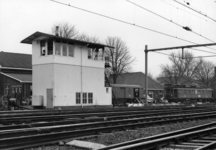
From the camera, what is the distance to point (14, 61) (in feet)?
155

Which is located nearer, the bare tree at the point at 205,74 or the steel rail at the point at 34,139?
the steel rail at the point at 34,139

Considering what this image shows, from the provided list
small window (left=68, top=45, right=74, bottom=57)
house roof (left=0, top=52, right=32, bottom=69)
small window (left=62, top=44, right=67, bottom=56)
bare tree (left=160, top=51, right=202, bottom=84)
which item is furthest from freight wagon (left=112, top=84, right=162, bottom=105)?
bare tree (left=160, top=51, right=202, bottom=84)

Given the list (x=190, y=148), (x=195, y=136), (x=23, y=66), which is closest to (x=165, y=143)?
(x=190, y=148)

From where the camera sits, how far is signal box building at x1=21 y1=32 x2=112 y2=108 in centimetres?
3022

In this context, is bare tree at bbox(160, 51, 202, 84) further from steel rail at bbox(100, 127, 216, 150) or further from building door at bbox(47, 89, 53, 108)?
steel rail at bbox(100, 127, 216, 150)

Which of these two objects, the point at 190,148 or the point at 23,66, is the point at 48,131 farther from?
the point at 23,66

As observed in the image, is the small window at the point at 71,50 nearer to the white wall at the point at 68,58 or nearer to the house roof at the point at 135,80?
the white wall at the point at 68,58

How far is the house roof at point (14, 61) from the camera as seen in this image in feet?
148

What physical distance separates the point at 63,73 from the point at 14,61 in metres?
19.5

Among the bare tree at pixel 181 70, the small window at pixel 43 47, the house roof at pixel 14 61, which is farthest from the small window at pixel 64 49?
the bare tree at pixel 181 70

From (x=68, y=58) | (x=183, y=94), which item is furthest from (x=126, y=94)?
(x=183, y=94)

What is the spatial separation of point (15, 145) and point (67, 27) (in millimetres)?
50882

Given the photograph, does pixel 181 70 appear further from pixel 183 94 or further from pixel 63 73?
pixel 63 73

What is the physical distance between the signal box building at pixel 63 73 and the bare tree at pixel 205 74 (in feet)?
201
